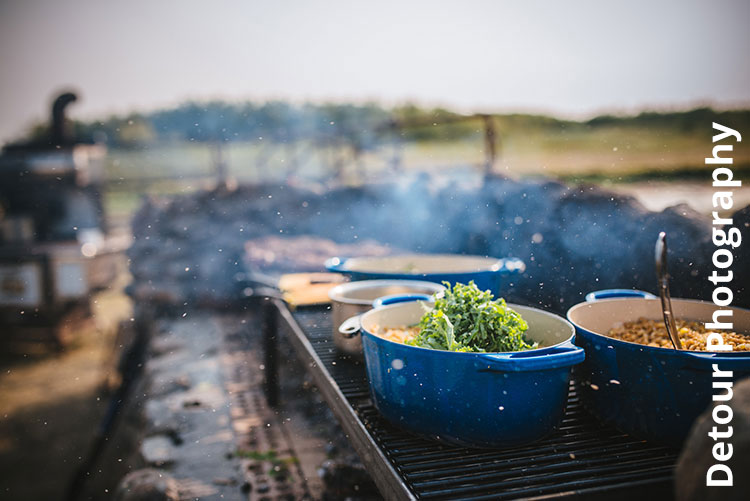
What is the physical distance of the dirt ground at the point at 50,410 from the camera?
7.40m

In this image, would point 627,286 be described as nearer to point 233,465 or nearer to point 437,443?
point 437,443

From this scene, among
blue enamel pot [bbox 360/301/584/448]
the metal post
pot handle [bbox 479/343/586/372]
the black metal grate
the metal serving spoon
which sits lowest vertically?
the metal post

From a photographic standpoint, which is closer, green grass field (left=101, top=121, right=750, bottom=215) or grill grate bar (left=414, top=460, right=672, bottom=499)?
grill grate bar (left=414, top=460, right=672, bottom=499)

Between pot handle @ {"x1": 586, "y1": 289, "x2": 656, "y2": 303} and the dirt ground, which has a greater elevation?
pot handle @ {"x1": 586, "y1": 289, "x2": 656, "y2": 303}

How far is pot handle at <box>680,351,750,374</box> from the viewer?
1480 millimetres

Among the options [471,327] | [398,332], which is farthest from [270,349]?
[471,327]

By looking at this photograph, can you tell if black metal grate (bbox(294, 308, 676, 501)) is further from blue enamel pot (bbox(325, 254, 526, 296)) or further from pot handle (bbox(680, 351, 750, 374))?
blue enamel pot (bbox(325, 254, 526, 296))

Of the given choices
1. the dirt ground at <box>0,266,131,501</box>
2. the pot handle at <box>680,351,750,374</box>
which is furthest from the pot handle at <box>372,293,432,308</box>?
the dirt ground at <box>0,266,131,501</box>

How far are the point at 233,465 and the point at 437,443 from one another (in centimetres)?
254

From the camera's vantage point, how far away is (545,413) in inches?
69.1

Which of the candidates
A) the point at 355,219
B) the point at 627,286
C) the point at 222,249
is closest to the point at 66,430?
the point at 222,249

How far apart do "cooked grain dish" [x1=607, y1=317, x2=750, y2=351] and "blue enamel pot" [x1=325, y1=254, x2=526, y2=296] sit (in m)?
0.82

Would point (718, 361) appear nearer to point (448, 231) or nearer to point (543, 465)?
point (543, 465)

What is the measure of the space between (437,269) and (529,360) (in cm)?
172
